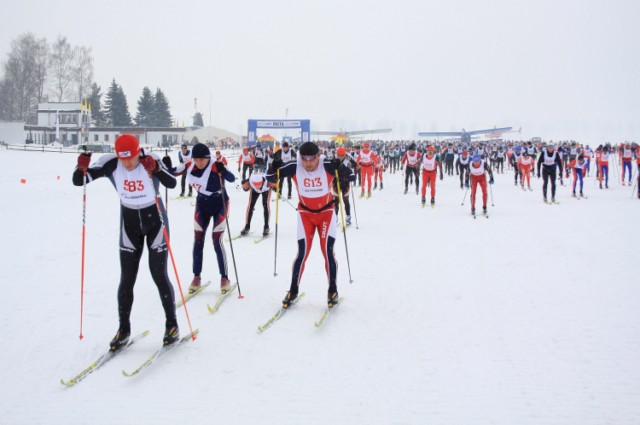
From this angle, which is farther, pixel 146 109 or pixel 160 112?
pixel 160 112

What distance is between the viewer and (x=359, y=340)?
4.66 meters

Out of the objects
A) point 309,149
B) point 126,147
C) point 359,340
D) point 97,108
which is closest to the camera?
point 126,147

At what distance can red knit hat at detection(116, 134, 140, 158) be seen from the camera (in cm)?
412

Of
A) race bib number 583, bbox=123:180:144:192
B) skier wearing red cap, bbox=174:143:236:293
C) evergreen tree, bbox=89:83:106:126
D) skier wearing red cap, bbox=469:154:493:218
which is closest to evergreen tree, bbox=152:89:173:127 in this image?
evergreen tree, bbox=89:83:106:126

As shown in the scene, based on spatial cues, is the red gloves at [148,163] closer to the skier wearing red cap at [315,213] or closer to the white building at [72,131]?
the skier wearing red cap at [315,213]

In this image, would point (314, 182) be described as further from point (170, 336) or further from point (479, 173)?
point (479, 173)

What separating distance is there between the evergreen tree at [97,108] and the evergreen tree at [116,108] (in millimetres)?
919

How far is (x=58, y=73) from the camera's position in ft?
198

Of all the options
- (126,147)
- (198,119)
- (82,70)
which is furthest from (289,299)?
(198,119)

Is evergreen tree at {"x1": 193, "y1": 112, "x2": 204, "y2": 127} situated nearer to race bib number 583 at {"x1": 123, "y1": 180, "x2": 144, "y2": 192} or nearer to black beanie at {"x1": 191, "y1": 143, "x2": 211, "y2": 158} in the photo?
black beanie at {"x1": 191, "y1": 143, "x2": 211, "y2": 158}

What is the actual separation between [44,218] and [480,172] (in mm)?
11835

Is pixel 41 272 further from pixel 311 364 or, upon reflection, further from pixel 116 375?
pixel 311 364

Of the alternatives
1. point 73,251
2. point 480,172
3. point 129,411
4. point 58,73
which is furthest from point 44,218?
point 58,73

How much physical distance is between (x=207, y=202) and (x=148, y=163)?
2.02 meters
